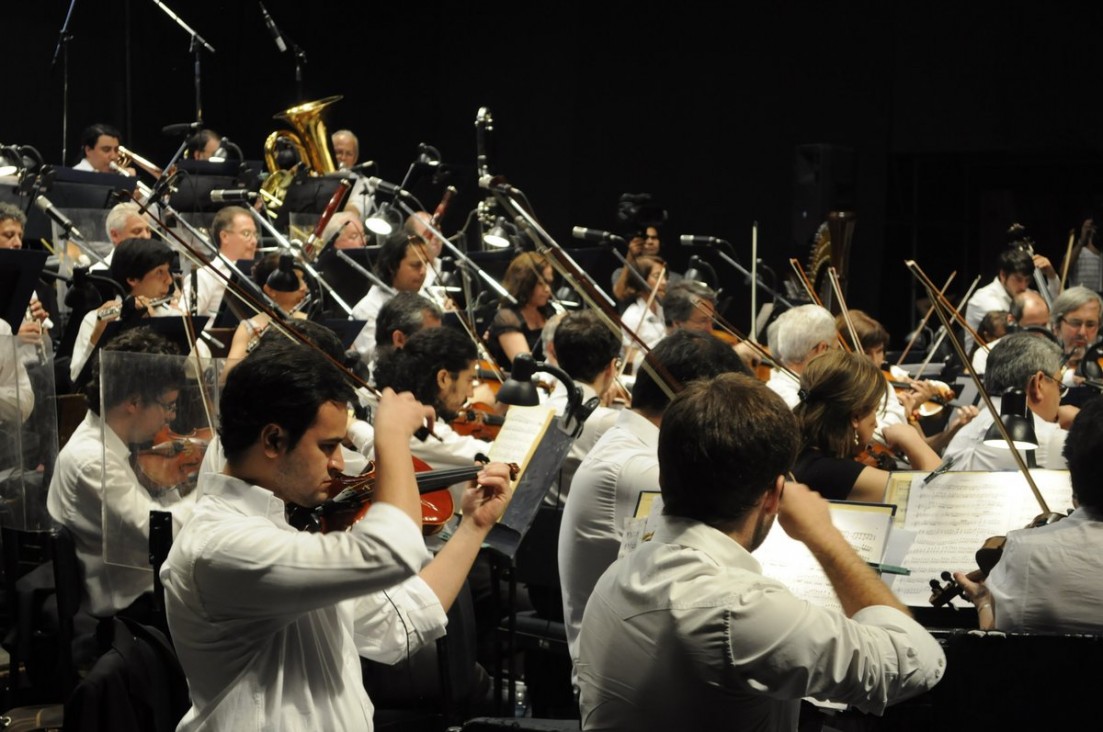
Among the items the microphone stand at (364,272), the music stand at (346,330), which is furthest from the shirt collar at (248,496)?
the microphone stand at (364,272)

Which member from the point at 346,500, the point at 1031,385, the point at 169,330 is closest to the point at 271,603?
the point at 346,500

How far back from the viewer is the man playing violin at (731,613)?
6.27ft

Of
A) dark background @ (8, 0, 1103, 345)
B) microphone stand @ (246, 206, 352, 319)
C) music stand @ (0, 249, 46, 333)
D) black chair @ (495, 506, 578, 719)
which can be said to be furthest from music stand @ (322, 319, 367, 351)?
dark background @ (8, 0, 1103, 345)

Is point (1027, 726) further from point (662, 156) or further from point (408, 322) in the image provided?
point (662, 156)

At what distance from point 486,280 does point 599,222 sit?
446 cm

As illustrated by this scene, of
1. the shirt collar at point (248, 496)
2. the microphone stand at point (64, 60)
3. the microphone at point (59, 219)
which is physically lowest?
the shirt collar at point (248, 496)

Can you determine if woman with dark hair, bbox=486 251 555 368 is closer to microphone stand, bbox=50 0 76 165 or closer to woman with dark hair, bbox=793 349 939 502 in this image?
woman with dark hair, bbox=793 349 939 502

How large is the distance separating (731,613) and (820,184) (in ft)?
27.3

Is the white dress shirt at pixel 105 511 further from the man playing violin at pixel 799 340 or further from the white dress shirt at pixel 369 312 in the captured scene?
the white dress shirt at pixel 369 312

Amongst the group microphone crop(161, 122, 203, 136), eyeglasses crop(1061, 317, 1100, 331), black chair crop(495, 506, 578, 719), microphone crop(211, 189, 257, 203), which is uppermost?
microphone crop(161, 122, 203, 136)

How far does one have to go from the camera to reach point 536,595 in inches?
172

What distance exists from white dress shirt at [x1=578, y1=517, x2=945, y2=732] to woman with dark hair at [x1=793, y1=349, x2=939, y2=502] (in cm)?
160

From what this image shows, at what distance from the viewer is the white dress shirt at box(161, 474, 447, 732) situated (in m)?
1.96

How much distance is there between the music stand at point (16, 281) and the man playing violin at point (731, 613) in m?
3.47
